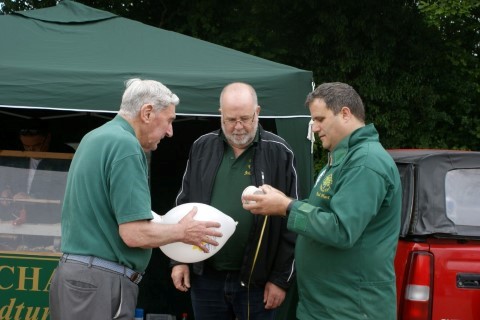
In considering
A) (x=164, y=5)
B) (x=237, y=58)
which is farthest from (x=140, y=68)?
(x=164, y=5)

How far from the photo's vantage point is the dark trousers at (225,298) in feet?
10.9

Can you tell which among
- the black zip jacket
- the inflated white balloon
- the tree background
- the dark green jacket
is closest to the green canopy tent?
the black zip jacket

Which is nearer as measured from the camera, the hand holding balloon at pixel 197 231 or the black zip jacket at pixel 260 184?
the hand holding balloon at pixel 197 231

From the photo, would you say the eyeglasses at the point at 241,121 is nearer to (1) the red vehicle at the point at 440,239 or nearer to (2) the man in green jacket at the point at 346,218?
(2) the man in green jacket at the point at 346,218

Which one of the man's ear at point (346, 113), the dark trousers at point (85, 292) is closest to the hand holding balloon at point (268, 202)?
the man's ear at point (346, 113)

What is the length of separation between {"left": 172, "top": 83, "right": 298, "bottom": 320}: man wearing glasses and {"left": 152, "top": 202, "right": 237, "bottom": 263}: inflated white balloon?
0.26 metres

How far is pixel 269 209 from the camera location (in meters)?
2.76

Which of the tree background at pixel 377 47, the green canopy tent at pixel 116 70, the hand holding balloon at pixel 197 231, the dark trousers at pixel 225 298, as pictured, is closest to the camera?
the hand holding balloon at pixel 197 231

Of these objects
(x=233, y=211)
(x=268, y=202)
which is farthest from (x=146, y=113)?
(x=233, y=211)

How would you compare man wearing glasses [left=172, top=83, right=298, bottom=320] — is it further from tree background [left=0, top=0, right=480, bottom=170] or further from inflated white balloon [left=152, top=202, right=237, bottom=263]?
tree background [left=0, top=0, right=480, bottom=170]

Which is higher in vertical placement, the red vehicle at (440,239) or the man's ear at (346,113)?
the man's ear at (346,113)

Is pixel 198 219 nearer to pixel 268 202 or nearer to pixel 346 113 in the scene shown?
pixel 268 202

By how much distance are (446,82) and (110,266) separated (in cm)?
846

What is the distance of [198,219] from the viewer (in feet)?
9.47
